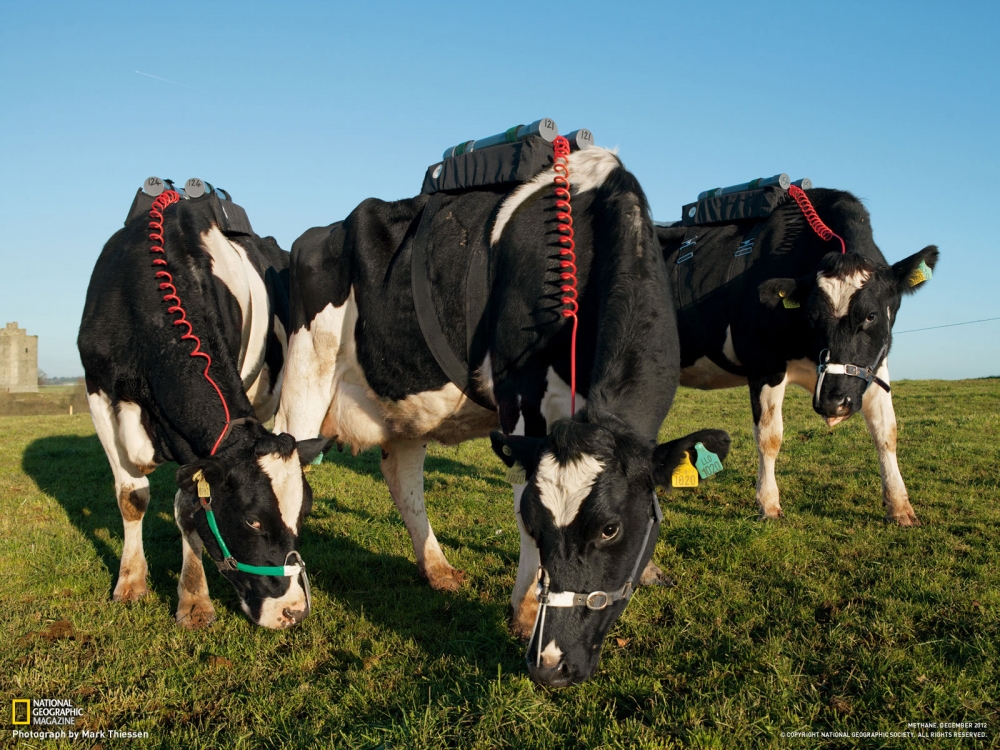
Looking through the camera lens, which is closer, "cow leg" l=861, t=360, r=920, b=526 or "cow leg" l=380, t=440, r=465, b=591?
"cow leg" l=380, t=440, r=465, b=591

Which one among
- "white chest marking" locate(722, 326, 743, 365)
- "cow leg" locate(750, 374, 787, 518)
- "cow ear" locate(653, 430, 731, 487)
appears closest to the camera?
"cow ear" locate(653, 430, 731, 487)

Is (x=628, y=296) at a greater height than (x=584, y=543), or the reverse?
(x=628, y=296)

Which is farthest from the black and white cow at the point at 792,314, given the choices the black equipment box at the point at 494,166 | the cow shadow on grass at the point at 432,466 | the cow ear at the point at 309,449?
the cow ear at the point at 309,449

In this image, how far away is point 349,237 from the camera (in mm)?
5973

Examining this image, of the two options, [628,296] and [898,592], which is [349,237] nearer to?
[628,296]

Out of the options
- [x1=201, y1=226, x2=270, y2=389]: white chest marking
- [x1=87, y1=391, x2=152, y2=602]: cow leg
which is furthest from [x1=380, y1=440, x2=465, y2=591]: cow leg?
[x1=87, y1=391, x2=152, y2=602]: cow leg

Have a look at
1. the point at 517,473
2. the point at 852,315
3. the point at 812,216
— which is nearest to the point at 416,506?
the point at 517,473

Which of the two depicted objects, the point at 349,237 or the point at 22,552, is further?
the point at 22,552

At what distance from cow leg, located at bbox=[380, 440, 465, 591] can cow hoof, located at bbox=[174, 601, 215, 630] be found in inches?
59.9

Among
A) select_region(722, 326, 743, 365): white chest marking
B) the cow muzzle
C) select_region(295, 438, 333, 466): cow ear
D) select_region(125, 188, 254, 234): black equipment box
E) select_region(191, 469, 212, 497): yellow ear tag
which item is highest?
select_region(125, 188, 254, 234): black equipment box

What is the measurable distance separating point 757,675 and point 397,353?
3225 mm

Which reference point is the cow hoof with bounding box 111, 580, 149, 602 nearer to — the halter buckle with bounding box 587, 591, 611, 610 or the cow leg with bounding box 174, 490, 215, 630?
the cow leg with bounding box 174, 490, 215, 630

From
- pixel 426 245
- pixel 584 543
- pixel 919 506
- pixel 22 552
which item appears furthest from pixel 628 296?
pixel 22 552

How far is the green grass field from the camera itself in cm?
336
